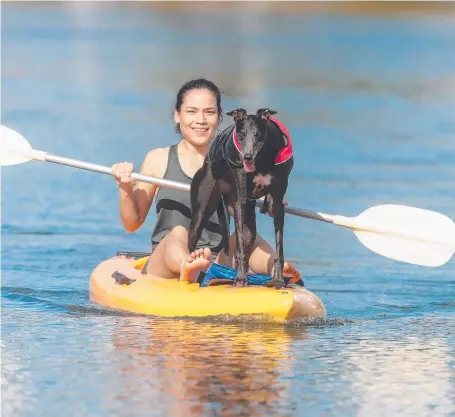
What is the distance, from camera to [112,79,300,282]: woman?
755 cm

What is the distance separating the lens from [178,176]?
771 cm

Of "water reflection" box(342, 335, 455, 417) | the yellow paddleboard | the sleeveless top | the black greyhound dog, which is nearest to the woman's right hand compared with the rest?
the sleeveless top

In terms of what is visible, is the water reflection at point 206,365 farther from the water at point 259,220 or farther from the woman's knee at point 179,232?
the woman's knee at point 179,232

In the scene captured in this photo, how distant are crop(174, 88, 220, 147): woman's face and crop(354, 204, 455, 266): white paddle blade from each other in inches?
38.0

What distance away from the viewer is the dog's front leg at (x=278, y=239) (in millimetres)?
6688

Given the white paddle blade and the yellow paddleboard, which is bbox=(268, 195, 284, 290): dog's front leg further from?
the white paddle blade

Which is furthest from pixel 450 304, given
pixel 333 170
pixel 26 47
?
pixel 26 47

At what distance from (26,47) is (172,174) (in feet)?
36.5

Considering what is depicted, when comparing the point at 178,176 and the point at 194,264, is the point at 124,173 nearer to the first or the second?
the point at 178,176

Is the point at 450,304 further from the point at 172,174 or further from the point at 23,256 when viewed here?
→ the point at 23,256

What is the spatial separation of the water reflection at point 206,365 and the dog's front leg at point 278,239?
237mm

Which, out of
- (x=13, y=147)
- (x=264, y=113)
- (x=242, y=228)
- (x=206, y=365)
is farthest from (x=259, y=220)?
(x=206, y=365)

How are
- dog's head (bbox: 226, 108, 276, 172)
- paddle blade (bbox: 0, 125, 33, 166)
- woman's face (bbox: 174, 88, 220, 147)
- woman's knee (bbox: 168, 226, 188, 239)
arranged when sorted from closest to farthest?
dog's head (bbox: 226, 108, 276, 172) < woman's knee (bbox: 168, 226, 188, 239) < woman's face (bbox: 174, 88, 220, 147) < paddle blade (bbox: 0, 125, 33, 166)

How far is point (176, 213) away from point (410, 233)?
4.23ft
